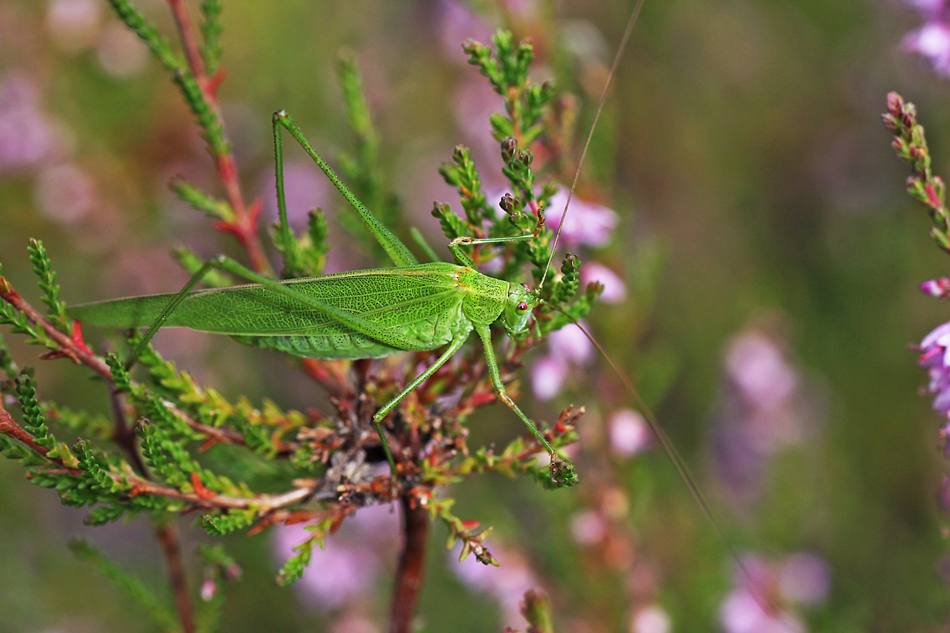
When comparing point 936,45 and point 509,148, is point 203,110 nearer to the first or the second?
point 509,148

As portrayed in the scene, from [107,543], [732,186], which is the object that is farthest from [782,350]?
[107,543]

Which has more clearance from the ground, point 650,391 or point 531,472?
point 650,391

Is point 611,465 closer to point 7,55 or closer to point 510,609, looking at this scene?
point 510,609

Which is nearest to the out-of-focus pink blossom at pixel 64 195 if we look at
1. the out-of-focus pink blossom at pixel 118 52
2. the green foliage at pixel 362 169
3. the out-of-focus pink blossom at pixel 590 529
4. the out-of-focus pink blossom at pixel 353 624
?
the out-of-focus pink blossom at pixel 118 52

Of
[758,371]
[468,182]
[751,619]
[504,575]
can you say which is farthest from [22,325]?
[758,371]

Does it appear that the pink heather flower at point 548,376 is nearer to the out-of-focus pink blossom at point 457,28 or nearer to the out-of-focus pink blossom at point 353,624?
the out-of-focus pink blossom at point 353,624
